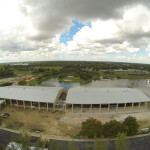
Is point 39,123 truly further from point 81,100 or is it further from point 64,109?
point 81,100

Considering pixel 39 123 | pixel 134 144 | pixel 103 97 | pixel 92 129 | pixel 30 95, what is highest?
pixel 30 95

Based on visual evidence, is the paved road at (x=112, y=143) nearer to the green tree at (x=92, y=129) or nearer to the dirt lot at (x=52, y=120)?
the green tree at (x=92, y=129)

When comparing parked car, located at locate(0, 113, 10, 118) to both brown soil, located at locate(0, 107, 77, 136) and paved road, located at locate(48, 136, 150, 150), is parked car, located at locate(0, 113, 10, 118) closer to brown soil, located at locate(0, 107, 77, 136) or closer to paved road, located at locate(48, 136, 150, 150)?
brown soil, located at locate(0, 107, 77, 136)

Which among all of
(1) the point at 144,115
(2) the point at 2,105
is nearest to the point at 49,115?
(2) the point at 2,105

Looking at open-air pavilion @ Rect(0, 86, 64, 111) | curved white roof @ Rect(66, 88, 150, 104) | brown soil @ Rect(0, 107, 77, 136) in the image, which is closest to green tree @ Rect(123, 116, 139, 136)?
curved white roof @ Rect(66, 88, 150, 104)

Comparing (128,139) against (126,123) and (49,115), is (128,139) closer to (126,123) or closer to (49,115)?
(126,123)

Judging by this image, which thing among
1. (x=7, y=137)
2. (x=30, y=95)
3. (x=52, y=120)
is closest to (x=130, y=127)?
(x=52, y=120)
